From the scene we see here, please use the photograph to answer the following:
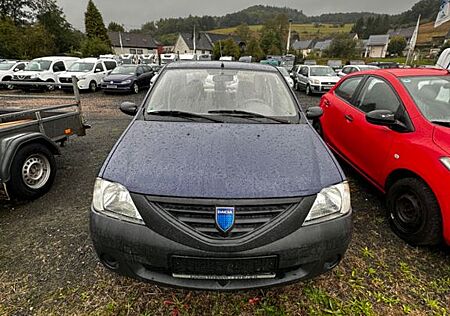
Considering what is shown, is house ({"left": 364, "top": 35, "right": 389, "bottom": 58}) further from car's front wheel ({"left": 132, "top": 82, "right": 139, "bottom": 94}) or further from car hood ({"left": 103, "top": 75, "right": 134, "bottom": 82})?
car hood ({"left": 103, "top": 75, "right": 134, "bottom": 82})

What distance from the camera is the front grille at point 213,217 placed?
1658 millimetres

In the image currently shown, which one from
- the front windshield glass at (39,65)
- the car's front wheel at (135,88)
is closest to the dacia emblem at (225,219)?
the car's front wheel at (135,88)

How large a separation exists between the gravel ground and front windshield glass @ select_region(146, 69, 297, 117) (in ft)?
5.06

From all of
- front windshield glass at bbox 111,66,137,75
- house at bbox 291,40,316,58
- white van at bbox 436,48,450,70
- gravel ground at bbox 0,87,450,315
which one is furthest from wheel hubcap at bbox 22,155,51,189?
house at bbox 291,40,316,58

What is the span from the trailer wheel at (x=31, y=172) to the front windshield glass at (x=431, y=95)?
4.49 meters

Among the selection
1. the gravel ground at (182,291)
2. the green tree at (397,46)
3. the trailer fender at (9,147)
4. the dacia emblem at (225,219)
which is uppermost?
the green tree at (397,46)

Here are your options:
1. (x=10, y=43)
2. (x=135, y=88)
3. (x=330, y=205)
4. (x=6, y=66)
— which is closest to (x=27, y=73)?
(x=6, y=66)

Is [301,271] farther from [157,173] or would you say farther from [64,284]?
[64,284]

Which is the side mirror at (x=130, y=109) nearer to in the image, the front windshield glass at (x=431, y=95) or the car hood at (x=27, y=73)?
the front windshield glass at (x=431, y=95)

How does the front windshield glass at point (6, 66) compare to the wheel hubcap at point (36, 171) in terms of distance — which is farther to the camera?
the front windshield glass at point (6, 66)

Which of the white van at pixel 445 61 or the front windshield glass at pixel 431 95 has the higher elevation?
A: the white van at pixel 445 61

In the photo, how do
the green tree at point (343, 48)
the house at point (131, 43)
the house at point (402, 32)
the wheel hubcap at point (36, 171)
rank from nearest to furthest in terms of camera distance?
the wheel hubcap at point (36, 171)
the green tree at point (343, 48)
the house at point (131, 43)
the house at point (402, 32)

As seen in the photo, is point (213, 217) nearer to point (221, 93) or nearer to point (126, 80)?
point (221, 93)

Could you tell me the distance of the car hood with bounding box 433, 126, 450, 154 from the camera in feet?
7.82
